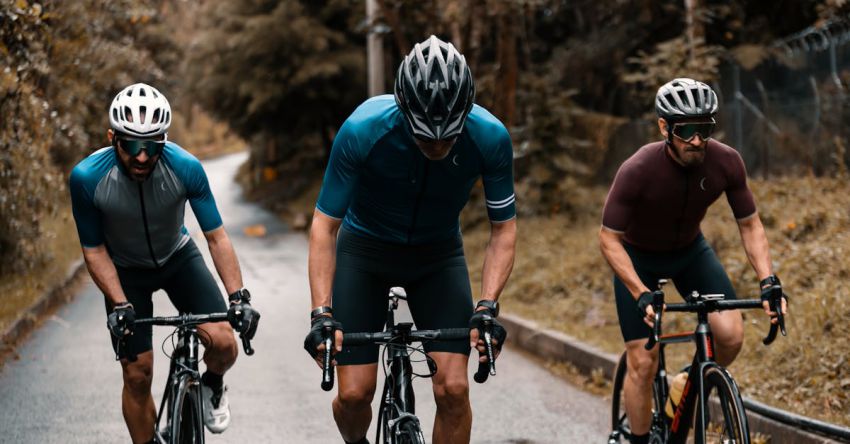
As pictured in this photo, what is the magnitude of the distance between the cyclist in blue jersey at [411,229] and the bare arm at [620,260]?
3.06ft

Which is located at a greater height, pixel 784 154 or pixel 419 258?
pixel 419 258

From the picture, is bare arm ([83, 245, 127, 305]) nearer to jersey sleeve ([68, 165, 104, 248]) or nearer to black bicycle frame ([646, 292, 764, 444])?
jersey sleeve ([68, 165, 104, 248])

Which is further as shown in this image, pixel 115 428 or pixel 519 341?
pixel 519 341

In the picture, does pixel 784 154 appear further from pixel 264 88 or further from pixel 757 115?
pixel 264 88

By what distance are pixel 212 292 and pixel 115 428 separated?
2.20 metres

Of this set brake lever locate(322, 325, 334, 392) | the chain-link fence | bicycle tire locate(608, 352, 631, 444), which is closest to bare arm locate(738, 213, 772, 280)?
bicycle tire locate(608, 352, 631, 444)

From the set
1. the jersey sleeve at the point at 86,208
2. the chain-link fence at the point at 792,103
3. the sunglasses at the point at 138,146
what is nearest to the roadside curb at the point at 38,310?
the jersey sleeve at the point at 86,208

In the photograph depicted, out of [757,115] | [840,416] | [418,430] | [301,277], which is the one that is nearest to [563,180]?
[757,115]

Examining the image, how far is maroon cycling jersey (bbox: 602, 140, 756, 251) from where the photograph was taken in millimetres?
5449

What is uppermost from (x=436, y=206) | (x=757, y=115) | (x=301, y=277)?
(x=436, y=206)

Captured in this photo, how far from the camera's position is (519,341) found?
1084 centimetres

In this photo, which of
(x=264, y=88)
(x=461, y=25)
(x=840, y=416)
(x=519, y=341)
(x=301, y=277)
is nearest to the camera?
(x=840, y=416)

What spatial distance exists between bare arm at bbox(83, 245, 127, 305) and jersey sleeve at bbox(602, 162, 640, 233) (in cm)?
249

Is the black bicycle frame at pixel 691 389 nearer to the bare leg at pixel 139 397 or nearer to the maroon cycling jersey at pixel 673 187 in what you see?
the maroon cycling jersey at pixel 673 187
